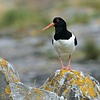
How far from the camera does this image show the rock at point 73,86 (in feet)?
28.4

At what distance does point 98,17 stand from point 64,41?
2674 cm

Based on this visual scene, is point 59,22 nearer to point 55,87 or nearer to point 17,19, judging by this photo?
point 55,87

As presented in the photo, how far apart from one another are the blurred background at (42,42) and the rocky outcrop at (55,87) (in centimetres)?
168

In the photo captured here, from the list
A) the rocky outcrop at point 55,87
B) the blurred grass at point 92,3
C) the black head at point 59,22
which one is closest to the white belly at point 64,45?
the black head at point 59,22

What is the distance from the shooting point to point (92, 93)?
8.84 metres

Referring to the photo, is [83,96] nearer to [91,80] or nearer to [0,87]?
[91,80]

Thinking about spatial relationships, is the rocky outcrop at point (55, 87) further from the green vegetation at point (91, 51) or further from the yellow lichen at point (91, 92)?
the green vegetation at point (91, 51)

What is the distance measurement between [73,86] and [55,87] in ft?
1.21

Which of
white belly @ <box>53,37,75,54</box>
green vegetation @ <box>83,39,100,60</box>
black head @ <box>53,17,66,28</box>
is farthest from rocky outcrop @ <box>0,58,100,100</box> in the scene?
green vegetation @ <box>83,39,100,60</box>

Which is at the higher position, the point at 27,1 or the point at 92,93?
the point at 92,93

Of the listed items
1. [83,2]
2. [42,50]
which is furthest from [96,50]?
[83,2]

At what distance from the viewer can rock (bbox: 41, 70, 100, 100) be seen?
8.65 m

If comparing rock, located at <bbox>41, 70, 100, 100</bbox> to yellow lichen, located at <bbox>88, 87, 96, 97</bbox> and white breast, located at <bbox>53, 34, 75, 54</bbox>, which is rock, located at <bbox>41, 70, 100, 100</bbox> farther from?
white breast, located at <bbox>53, 34, 75, 54</bbox>

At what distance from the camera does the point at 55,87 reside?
9.02m
